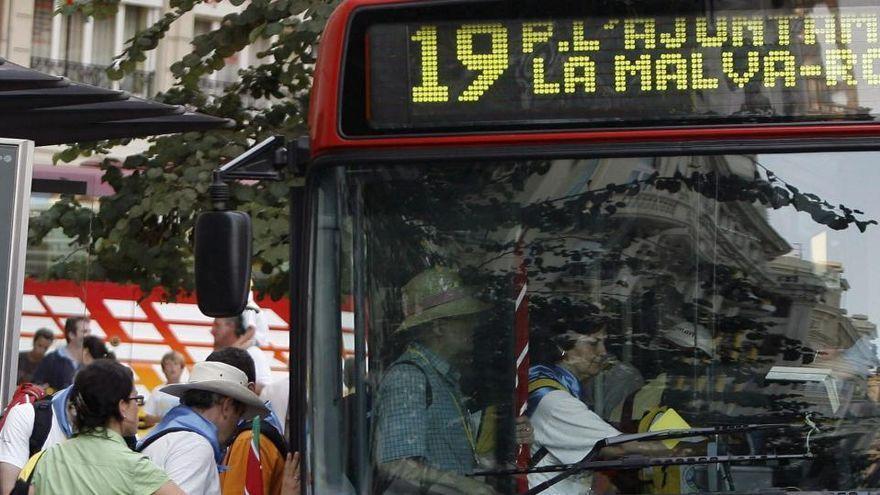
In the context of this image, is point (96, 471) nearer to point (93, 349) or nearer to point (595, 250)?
point (595, 250)

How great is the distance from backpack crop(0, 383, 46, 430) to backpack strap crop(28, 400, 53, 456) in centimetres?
10

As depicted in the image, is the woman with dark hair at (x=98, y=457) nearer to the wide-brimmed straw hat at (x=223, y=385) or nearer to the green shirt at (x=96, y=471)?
the green shirt at (x=96, y=471)

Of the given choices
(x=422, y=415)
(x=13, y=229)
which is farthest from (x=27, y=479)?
(x=13, y=229)

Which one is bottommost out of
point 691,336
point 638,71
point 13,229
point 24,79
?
point 691,336

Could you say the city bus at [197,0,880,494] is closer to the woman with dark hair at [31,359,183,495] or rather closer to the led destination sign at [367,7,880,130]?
the led destination sign at [367,7,880,130]

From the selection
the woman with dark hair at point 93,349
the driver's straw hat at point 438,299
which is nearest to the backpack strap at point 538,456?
the driver's straw hat at point 438,299

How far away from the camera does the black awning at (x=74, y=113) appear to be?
8000 mm

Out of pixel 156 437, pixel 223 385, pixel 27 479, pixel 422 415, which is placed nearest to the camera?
pixel 422 415

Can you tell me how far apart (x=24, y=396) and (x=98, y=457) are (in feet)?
8.74

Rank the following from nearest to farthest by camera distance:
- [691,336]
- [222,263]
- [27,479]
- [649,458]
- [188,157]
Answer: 1. [649,458]
2. [691,336]
3. [222,263]
4. [27,479]
5. [188,157]

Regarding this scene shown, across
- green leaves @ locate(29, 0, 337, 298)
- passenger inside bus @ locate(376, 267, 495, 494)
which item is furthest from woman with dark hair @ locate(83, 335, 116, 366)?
passenger inside bus @ locate(376, 267, 495, 494)

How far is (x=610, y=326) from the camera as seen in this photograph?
4703 millimetres

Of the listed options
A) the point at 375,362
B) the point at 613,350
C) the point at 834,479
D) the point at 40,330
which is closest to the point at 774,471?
the point at 834,479

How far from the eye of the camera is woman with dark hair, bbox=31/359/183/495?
5.11 metres
